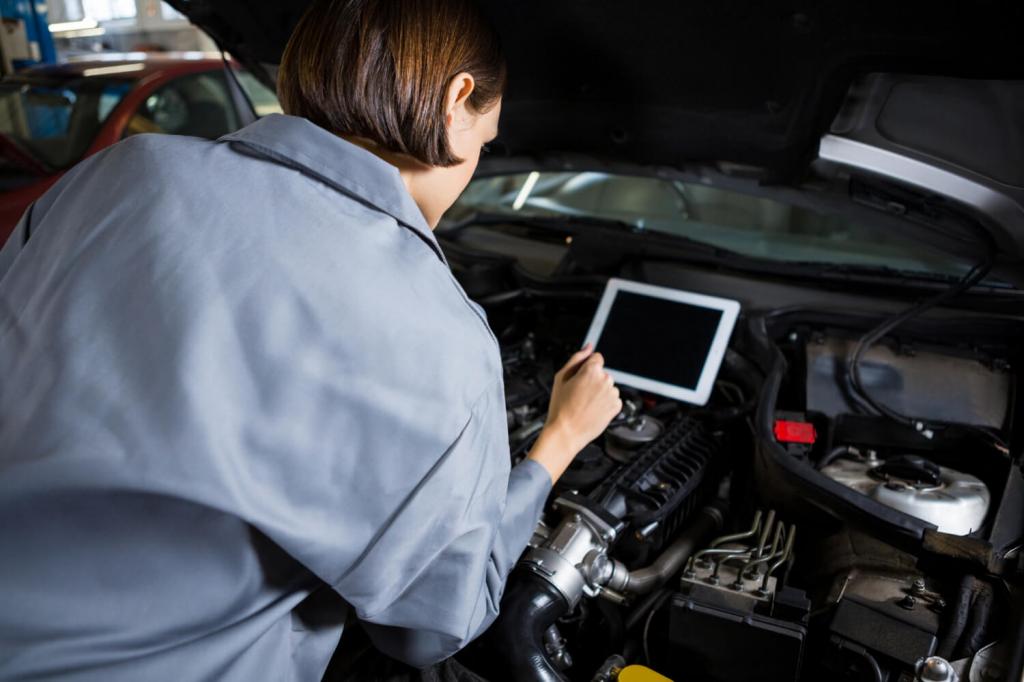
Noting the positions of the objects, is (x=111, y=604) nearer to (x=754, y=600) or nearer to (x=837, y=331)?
(x=754, y=600)

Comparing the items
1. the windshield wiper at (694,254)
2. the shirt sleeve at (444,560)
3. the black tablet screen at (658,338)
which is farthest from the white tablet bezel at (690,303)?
the shirt sleeve at (444,560)

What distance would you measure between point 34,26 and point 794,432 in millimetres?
5245

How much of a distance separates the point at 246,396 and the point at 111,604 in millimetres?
228

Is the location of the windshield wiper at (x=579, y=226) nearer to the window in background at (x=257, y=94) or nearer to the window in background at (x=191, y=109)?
the window in background at (x=191, y=109)

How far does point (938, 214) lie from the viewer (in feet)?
4.65

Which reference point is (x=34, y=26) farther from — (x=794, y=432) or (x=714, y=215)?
(x=794, y=432)

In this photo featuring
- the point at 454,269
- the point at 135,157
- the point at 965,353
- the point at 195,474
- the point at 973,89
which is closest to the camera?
the point at 195,474

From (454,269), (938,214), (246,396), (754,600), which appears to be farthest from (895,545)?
(454,269)

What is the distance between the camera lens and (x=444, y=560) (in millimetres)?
764

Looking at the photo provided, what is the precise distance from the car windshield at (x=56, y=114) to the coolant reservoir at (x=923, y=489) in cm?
323

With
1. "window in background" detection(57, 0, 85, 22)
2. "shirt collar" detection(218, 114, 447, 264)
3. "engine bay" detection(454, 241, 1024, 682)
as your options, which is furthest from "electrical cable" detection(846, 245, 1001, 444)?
"window in background" detection(57, 0, 85, 22)

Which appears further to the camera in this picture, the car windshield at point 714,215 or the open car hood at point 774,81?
the car windshield at point 714,215

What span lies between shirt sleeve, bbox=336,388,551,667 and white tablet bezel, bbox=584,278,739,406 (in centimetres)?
65

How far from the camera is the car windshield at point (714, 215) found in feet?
5.57
